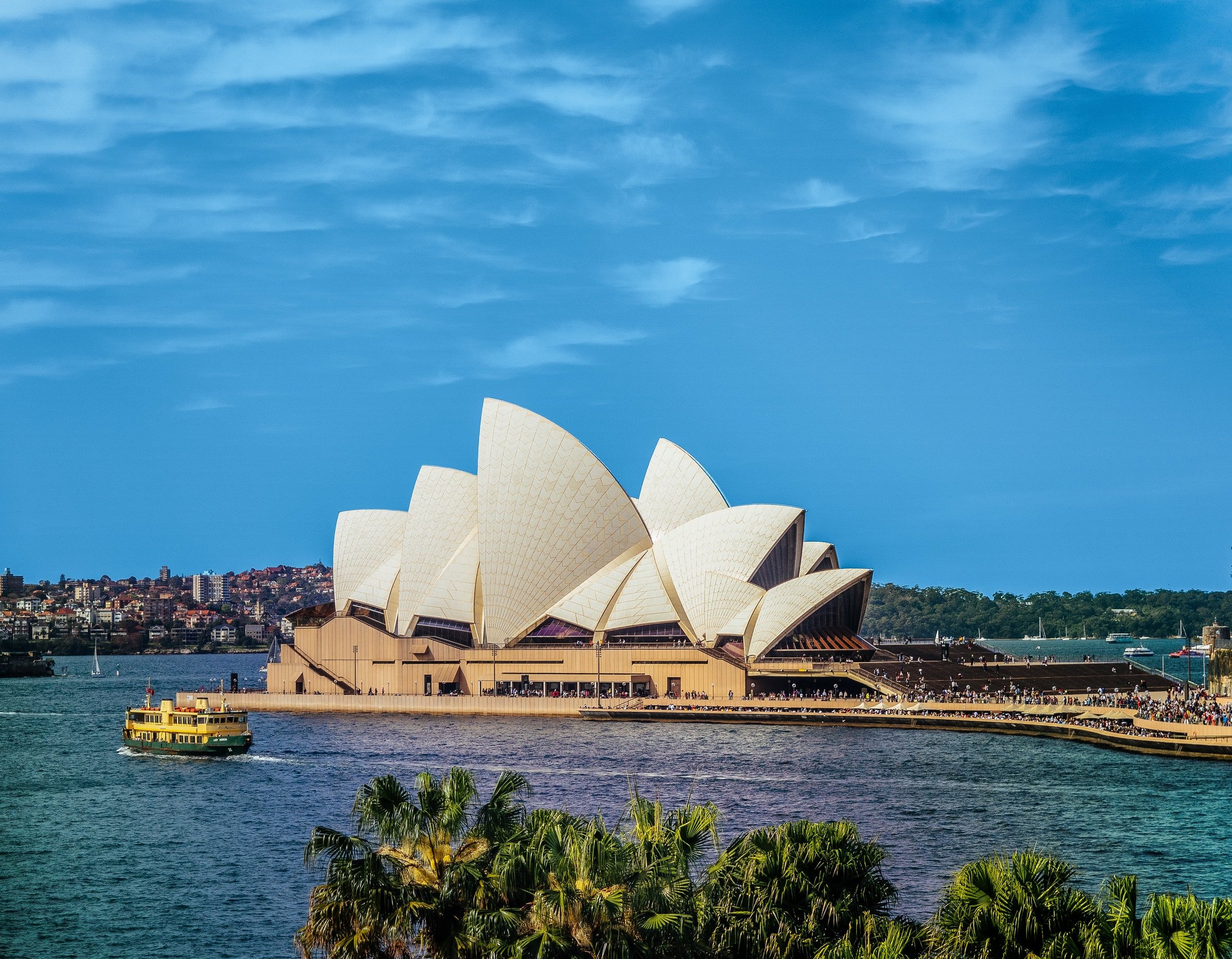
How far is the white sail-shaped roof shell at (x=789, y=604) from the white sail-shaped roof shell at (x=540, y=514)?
7.33m

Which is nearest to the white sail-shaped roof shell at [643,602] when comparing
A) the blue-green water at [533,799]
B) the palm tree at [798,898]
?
the blue-green water at [533,799]

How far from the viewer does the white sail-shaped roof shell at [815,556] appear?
262 ft

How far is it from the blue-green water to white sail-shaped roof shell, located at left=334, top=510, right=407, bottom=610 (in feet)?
63.5

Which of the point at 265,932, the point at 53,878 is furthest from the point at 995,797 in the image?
the point at 53,878

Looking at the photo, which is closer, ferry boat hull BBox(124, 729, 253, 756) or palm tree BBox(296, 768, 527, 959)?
palm tree BBox(296, 768, 527, 959)

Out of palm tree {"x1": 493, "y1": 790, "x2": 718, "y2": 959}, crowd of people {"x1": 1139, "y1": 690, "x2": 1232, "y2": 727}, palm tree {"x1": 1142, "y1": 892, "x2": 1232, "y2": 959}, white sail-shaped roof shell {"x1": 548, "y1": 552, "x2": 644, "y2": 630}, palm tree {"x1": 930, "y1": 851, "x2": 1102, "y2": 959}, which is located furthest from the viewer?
white sail-shaped roof shell {"x1": 548, "y1": 552, "x2": 644, "y2": 630}

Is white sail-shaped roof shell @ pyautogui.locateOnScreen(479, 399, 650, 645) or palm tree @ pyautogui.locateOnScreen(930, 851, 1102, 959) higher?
white sail-shaped roof shell @ pyautogui.locateOnScreen(479, 399, 650, 645)

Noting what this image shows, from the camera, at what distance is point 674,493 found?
80.4 m

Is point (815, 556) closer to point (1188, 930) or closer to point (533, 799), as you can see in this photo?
point (533, 799)

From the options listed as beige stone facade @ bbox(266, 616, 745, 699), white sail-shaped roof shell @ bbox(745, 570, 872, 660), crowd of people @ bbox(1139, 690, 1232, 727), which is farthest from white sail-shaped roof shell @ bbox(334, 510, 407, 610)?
crowd of people @ bbox(1139, 690, 1232, 727)

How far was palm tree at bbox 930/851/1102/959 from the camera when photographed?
1312 cm

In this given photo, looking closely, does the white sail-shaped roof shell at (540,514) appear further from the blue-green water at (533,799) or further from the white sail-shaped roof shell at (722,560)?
the blue-green water at (533,799)

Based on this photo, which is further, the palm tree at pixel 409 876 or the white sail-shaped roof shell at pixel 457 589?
the white sail-shaped roof shell at pixel 457 589

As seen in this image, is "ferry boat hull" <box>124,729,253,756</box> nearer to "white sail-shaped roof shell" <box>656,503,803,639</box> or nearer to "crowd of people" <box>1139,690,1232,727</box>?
"white sail-shaped roof shell" <box>656,503,803,639</box>
